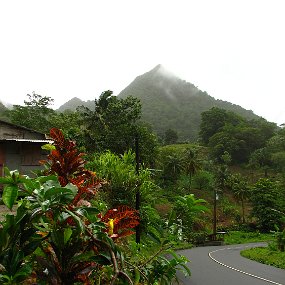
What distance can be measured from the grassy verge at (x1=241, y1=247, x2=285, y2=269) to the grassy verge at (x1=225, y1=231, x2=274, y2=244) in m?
12.9

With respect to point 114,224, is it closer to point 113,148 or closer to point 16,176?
point 16,176

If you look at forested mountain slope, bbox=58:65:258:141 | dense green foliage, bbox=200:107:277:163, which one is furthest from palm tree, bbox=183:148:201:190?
forested mountain slope, bbox=58:65:258:141

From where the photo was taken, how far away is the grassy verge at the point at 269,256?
20419 millimetres

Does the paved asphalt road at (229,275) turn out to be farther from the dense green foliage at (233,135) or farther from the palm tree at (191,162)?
the dense green foliage at (233,135)

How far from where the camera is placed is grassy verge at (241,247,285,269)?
20419 mm

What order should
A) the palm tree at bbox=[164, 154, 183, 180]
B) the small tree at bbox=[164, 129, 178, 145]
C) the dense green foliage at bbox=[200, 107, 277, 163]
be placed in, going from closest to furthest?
the palm tree at bbox=[164, 154, 183, 180] < the dense green foliage at bbox=[200, 107, 277, 163] < the small tree at bbox=[164, 129, 178, 145]

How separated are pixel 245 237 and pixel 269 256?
59.7 ft

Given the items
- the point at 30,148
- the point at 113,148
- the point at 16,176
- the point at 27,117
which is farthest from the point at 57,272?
the point at 27,117

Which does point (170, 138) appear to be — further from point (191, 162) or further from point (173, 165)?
point (191, 162)

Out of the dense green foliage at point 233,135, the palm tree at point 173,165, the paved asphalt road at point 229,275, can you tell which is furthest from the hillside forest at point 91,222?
the dense green foliage at point 233,135

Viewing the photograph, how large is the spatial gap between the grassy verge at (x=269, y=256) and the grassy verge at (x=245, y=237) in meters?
12.9

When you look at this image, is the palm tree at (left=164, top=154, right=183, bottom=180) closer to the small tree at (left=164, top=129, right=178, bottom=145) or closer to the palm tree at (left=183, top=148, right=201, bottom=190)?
the palm tree at (left=183, top=148, right=201, bottom=190)

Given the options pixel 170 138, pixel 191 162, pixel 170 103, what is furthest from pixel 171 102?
pixel 191 162

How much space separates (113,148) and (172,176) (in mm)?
20879
